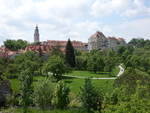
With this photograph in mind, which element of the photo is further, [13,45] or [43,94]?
[13,45]

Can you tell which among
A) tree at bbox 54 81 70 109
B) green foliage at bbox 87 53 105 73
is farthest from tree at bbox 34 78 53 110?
green foliage at bbox 87 53 105 73

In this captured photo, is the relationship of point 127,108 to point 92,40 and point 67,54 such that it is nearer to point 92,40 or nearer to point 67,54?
point 67,54

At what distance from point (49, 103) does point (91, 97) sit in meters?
5.08

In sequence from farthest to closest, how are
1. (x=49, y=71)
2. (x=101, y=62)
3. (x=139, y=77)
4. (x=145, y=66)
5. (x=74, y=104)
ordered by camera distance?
(x=101, y=62), (x=145, y=66), (x=49, y=71), (x=74, y=104), (x=139, y=77)

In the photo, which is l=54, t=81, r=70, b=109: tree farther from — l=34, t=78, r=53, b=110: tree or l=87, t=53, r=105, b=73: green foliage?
l=87, t=53, r=105, b=73: green foliage

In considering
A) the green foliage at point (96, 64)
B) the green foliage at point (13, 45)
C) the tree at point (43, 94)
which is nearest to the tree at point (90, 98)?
the tree at point (43, 94)

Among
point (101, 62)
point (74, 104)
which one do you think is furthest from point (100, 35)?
point (74, 104)

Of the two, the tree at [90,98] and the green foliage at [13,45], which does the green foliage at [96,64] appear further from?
the green foliage at [13,45]

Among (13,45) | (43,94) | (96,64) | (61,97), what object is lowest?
(61,97)

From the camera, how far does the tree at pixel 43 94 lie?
1983 centimetres

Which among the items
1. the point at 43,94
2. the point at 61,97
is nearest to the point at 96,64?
the point at 61,97

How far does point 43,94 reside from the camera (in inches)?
783

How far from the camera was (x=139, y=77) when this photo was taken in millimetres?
19359

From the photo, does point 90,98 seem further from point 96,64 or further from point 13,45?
point 13,45
